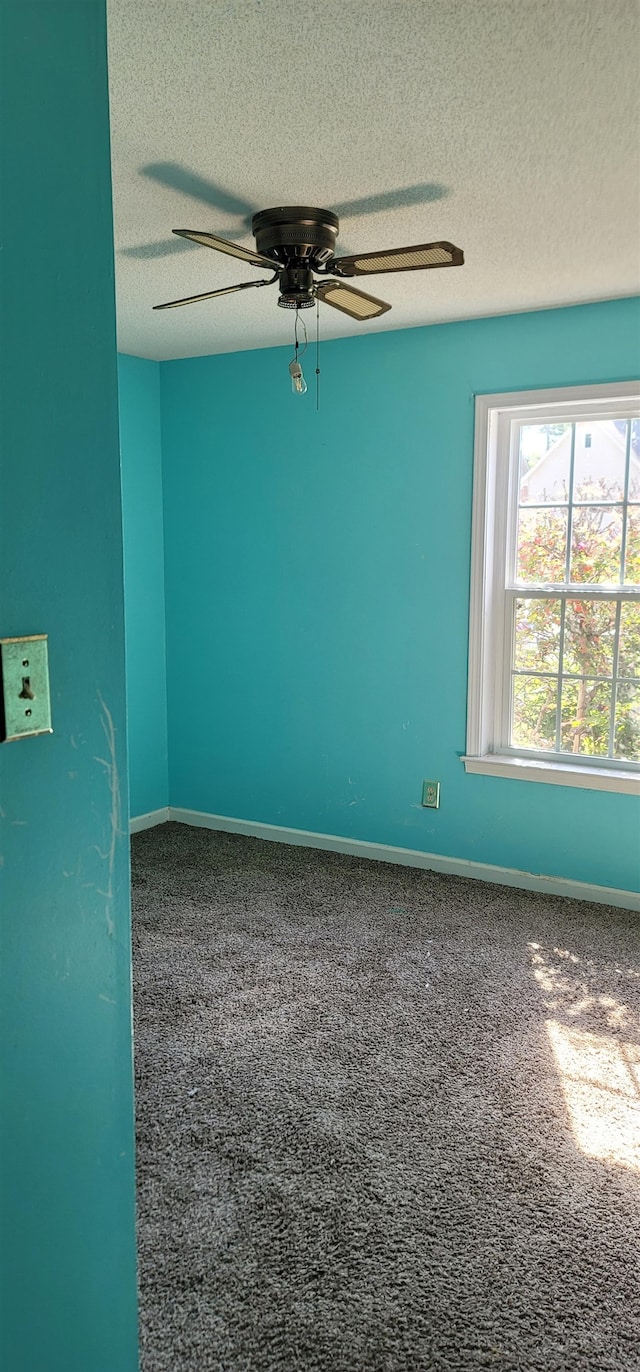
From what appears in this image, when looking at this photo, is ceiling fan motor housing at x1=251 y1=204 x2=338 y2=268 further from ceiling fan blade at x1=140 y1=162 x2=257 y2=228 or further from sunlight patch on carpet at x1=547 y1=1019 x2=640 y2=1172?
sunlight patch on carpet at x1=547 y1=1019 x2=640 y2=1172

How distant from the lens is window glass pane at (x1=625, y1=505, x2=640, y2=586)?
3482 mm

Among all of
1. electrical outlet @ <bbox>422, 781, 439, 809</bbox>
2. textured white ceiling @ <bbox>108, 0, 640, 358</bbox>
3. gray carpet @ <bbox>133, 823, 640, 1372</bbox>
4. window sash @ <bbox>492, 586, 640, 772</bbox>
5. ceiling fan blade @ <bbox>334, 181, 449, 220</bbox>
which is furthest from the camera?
electrical outlet @ <bbox>422, 781, 439, 809</bbox>

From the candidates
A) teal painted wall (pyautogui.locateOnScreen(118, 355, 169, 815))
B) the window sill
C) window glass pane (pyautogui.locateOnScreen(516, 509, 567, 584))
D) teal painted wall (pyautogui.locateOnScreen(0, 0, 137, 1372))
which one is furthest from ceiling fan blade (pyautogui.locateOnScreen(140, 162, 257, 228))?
the window sill

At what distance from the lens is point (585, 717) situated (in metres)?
3.69

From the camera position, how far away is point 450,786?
3.95 m

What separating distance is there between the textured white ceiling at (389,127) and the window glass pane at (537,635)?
1.30m

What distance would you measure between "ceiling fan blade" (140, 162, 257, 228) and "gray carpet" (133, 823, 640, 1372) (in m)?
2.36

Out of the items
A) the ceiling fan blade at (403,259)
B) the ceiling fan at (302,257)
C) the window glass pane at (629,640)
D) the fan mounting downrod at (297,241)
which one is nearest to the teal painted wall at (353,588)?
the window glass pane at (629,640)

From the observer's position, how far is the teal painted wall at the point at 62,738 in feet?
3.23

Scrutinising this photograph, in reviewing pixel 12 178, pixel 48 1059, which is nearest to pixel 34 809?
pixel 48 1059

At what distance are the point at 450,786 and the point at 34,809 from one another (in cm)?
307

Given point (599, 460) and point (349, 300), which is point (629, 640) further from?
point (349, 300)

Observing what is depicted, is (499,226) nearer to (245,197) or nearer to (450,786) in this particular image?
(245,197)

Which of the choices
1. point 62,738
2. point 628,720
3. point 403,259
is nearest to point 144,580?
point 628,720
